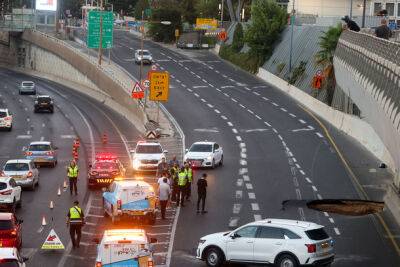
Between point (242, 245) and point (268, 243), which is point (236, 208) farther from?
point (268, 243)

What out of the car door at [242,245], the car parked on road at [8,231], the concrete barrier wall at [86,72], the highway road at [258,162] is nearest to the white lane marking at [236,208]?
the highway road at [258,162]

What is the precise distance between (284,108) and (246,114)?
4242 mm

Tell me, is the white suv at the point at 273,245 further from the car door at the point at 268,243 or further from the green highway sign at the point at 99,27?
the green highway sign at the point at 99,27

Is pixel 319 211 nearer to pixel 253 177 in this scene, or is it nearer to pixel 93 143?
pixel 253 177

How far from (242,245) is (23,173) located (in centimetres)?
1835

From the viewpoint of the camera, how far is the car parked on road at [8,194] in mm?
36594

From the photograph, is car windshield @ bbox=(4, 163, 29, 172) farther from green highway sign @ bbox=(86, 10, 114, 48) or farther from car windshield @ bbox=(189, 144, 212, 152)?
green highway sign @ bbox=(86, 10, 114, 48)

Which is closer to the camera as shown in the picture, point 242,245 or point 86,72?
point 242,245

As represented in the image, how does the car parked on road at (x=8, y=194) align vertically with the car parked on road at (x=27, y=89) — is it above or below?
above

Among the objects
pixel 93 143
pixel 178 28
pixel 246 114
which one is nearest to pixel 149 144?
pixel 93 143

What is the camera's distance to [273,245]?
88.2 feet

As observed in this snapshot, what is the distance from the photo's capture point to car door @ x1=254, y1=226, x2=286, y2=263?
26.8 m

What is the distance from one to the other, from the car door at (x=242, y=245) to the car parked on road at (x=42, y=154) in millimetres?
25651

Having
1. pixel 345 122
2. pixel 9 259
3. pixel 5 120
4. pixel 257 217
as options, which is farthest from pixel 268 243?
pixel 5 120
